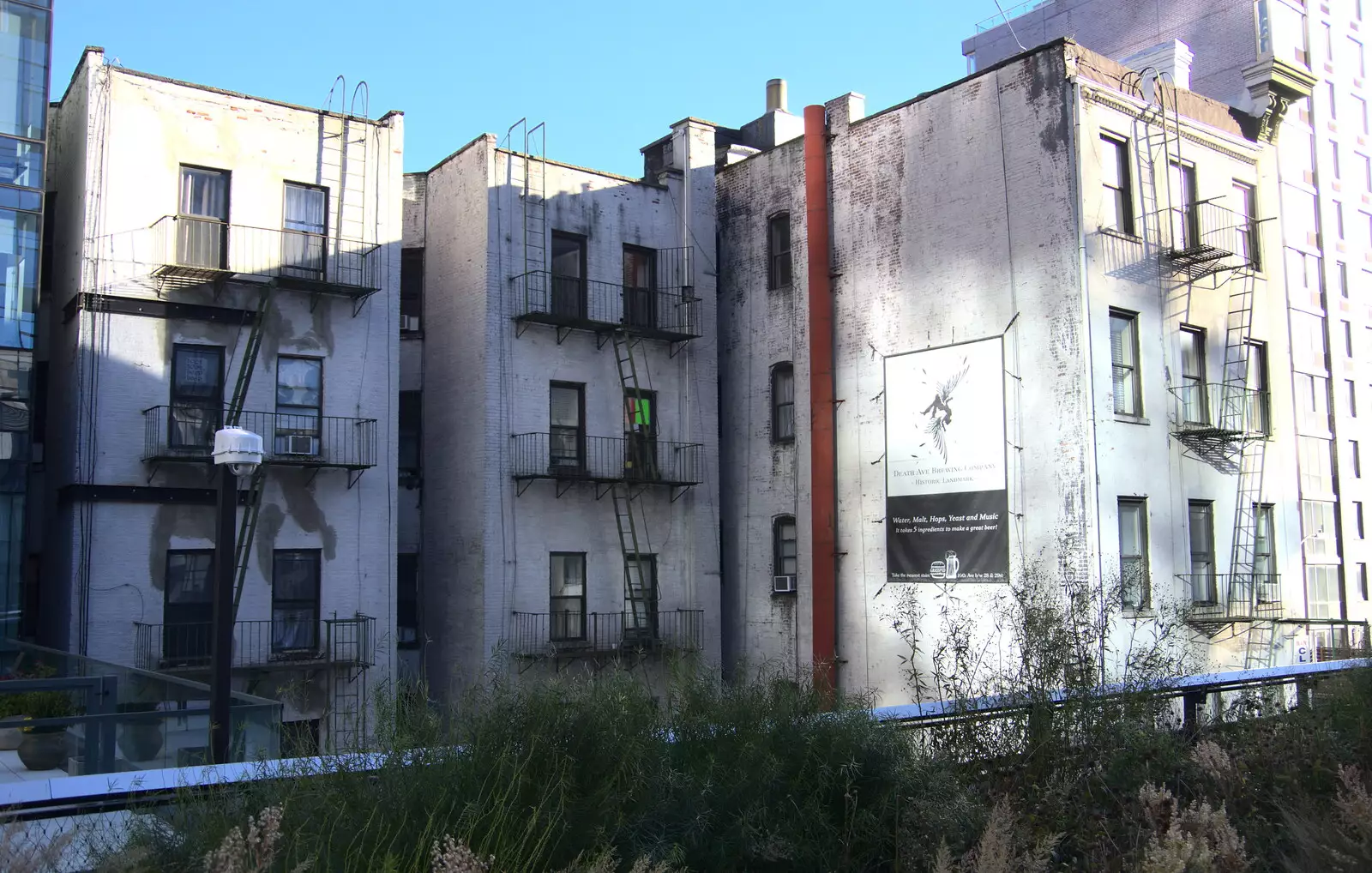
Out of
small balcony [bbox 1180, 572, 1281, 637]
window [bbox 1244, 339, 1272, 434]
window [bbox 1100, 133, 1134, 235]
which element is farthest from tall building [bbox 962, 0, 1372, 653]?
window [bbox 1100, 133, 1134, 235]

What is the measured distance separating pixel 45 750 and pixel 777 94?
1225 inches

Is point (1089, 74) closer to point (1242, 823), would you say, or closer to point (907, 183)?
point (907, 183)

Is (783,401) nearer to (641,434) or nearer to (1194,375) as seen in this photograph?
(641,434)

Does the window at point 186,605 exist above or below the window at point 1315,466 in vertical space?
below

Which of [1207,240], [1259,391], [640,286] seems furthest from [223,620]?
[1259,391]

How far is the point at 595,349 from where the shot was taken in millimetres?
27219

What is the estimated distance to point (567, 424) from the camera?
26.8 meters

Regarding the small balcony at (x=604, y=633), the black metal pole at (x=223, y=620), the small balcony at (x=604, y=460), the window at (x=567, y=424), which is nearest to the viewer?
the black metal pole at (x=223, y=620)

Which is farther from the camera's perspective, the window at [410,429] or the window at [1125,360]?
the window at [410,429]

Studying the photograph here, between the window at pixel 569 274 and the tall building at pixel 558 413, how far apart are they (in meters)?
0.04

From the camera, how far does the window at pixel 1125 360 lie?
2400 centimetres

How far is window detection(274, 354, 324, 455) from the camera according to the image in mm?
22922

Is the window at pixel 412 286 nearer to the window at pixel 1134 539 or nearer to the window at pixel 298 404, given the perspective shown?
the window at pixel 298 404

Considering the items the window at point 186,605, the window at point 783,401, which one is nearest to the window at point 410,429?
the window at point 186,605
